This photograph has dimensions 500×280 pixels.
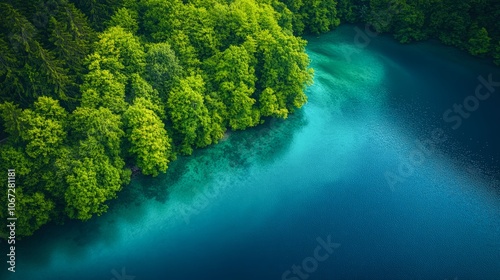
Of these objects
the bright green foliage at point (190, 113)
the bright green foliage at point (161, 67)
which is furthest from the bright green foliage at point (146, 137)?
the bright green foliage at point (161, 67)

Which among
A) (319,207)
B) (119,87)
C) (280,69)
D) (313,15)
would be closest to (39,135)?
(119,87)

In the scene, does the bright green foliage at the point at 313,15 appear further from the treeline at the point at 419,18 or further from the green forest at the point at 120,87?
the green forest at the point at 120,87

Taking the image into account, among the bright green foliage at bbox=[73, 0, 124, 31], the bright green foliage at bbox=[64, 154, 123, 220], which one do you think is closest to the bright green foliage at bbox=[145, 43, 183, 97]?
the bright green foliage at bbox=[73, 0, 124, 31]

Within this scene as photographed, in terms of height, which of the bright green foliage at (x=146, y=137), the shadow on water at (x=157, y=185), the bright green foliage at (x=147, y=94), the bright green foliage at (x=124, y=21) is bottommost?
the shadow on water at (x=157, y=185)

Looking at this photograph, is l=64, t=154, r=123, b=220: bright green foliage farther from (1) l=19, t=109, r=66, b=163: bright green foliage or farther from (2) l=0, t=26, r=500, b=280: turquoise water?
(1) l=19, t=109, r=66, b=163: bright green foliage

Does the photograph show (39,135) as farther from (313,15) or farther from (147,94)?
(313,15)

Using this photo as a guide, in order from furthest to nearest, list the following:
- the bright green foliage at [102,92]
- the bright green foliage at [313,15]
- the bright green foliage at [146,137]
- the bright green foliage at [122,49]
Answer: the bright green foliage at [313,15] < the bright green foliage at [122,49] < the bright green foliage at [146,137] < the bright green foliage at [102,92]
